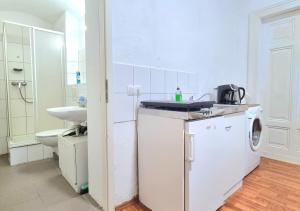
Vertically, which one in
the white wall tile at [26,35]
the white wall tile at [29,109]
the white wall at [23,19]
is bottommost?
the white wall tile at [29,109]

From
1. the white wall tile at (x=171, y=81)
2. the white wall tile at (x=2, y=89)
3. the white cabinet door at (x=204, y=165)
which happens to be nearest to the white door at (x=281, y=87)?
the white wall tile at (x=171, y=81)

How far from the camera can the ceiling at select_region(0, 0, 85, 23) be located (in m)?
2.65

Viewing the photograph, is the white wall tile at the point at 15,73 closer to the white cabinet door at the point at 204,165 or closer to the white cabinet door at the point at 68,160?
the white cabinet door at the point at 68,160

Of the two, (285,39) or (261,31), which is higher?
(261,31)

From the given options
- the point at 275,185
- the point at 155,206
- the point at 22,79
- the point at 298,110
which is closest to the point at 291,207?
the point at 275,185

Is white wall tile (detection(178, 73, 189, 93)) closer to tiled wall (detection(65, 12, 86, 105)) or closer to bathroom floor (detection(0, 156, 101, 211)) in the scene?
bathroom floor (detection(0, 156, 101, 211))

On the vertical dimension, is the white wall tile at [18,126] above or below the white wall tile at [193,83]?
below

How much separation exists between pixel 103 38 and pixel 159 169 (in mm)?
1011

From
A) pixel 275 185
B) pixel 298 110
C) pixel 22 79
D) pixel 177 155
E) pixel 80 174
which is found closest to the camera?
pixel 177 155

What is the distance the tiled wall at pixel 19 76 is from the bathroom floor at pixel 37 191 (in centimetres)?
71

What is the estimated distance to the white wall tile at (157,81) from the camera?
1634mm

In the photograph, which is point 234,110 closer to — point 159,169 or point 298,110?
point 159,169

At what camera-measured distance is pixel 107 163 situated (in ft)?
4.43

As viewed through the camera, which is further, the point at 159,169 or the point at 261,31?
the point at 261,31
